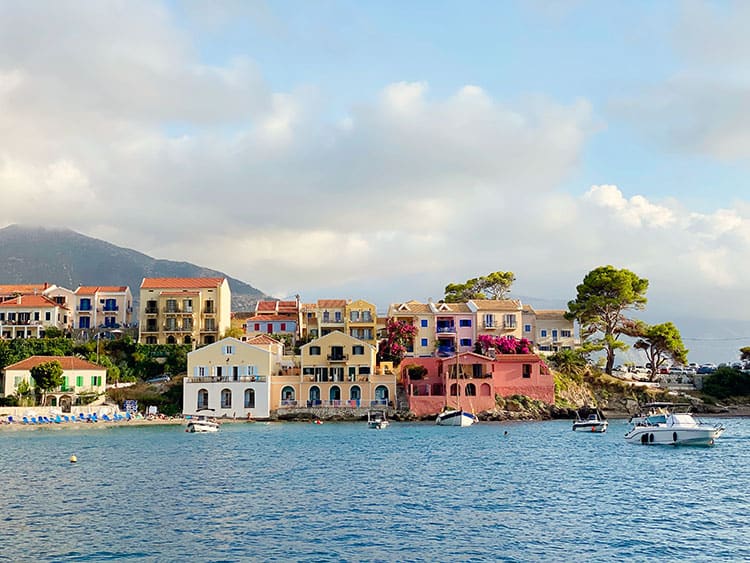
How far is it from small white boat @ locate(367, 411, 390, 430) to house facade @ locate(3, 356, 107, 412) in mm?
26917

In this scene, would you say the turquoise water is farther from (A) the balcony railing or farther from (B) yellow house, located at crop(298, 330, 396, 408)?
(B) yellow house, located at crop(298, 330, 396, 408)

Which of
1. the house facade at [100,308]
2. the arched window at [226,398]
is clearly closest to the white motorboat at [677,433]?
the arched window at [226,398]

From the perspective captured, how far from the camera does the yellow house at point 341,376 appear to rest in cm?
7675

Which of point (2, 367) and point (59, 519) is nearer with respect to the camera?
point (59, 519)

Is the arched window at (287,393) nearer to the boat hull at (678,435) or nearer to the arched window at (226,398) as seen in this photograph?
the arched window at (226,398)

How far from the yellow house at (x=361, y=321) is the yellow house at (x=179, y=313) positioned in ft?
50.5

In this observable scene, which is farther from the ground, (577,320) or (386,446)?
(577,320)

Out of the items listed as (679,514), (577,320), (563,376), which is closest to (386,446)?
(679,514)

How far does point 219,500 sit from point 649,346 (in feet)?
227

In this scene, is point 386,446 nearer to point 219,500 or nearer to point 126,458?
point 126,458

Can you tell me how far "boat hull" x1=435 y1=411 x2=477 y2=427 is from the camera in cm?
6794

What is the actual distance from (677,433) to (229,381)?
4223cm

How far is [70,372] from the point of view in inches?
2972

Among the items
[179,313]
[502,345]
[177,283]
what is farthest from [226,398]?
[502,345]
